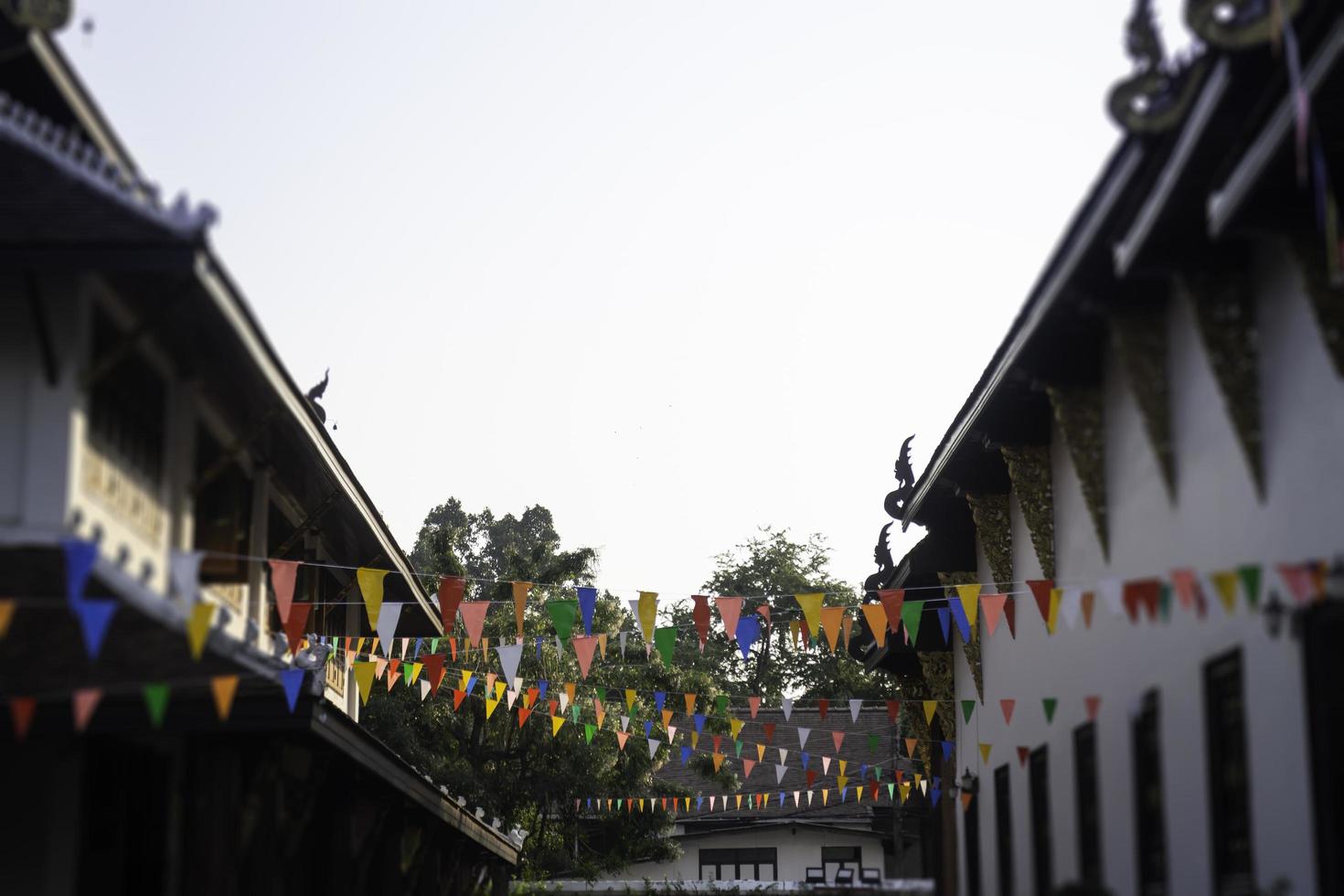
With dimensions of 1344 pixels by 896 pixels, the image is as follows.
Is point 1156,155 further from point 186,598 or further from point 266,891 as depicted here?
point 266,891

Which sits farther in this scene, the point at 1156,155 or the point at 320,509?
the point at 320,509

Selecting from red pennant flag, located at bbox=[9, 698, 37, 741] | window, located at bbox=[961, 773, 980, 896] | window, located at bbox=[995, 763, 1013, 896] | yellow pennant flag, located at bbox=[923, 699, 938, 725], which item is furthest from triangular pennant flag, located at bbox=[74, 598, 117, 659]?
yellow pennant flag, located at bbox=[923, 699, 938, 725]

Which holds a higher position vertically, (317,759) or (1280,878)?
(317,759)

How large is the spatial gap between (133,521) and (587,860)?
25808 millimetres

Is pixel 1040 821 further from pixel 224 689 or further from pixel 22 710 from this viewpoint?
pixel 22 710

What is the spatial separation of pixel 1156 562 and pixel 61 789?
8.37 metres

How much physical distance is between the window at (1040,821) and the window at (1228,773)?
4776 millimetres

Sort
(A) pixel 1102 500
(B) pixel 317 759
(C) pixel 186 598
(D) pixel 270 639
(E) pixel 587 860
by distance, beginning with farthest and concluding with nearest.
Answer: (E) pixel 587 860 < (B) pixel 317 759 < (D) pixel 270 639 < (A) pixel 1102 500 < (C) pixel 186 598

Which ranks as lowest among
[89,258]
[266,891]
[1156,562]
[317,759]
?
[266,891]

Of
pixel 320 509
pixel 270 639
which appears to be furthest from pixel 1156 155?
pixel 320 509

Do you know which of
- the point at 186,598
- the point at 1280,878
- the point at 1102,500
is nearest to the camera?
the point at 1280,878

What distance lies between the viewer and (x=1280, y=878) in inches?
369

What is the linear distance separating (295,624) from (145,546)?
4485mm

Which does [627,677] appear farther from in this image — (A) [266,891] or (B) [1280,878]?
(B) [1280,878]
